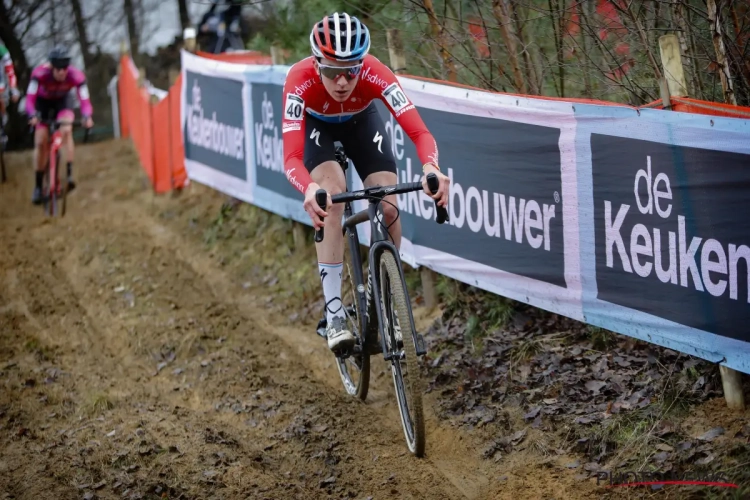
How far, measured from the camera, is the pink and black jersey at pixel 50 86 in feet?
38.9

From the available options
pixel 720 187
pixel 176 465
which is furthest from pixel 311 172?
pixel 720 187

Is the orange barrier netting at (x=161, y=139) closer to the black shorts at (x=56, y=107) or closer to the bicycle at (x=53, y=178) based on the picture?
the black shorts at (x=56, y=107)

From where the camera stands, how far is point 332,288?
5.66 m

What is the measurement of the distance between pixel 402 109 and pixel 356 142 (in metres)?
0.50

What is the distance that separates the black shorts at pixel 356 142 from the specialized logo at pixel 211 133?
5032 mm

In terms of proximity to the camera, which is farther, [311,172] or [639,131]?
[311,172]

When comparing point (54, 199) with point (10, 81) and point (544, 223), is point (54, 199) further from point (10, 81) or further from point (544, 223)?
point (544, 223)

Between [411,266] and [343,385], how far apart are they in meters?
1.46

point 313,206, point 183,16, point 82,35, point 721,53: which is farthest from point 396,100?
point 82,35

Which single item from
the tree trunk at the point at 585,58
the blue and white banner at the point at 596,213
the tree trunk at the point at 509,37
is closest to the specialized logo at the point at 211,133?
the blue and white banner at the point at 596,213

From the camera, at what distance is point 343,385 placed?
6.65m

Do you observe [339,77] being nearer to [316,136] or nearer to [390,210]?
[316,136]

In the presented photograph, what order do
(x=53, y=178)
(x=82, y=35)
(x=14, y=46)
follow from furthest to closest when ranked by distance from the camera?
1. (x=82, y=35)
2. (x=14, y=46)
3. (x=53, y=178)

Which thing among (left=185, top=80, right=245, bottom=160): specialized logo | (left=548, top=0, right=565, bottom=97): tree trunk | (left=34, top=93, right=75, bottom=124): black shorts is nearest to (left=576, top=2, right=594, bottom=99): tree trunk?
(left=548, top=0, right=565, bottom=97): tree trunk
